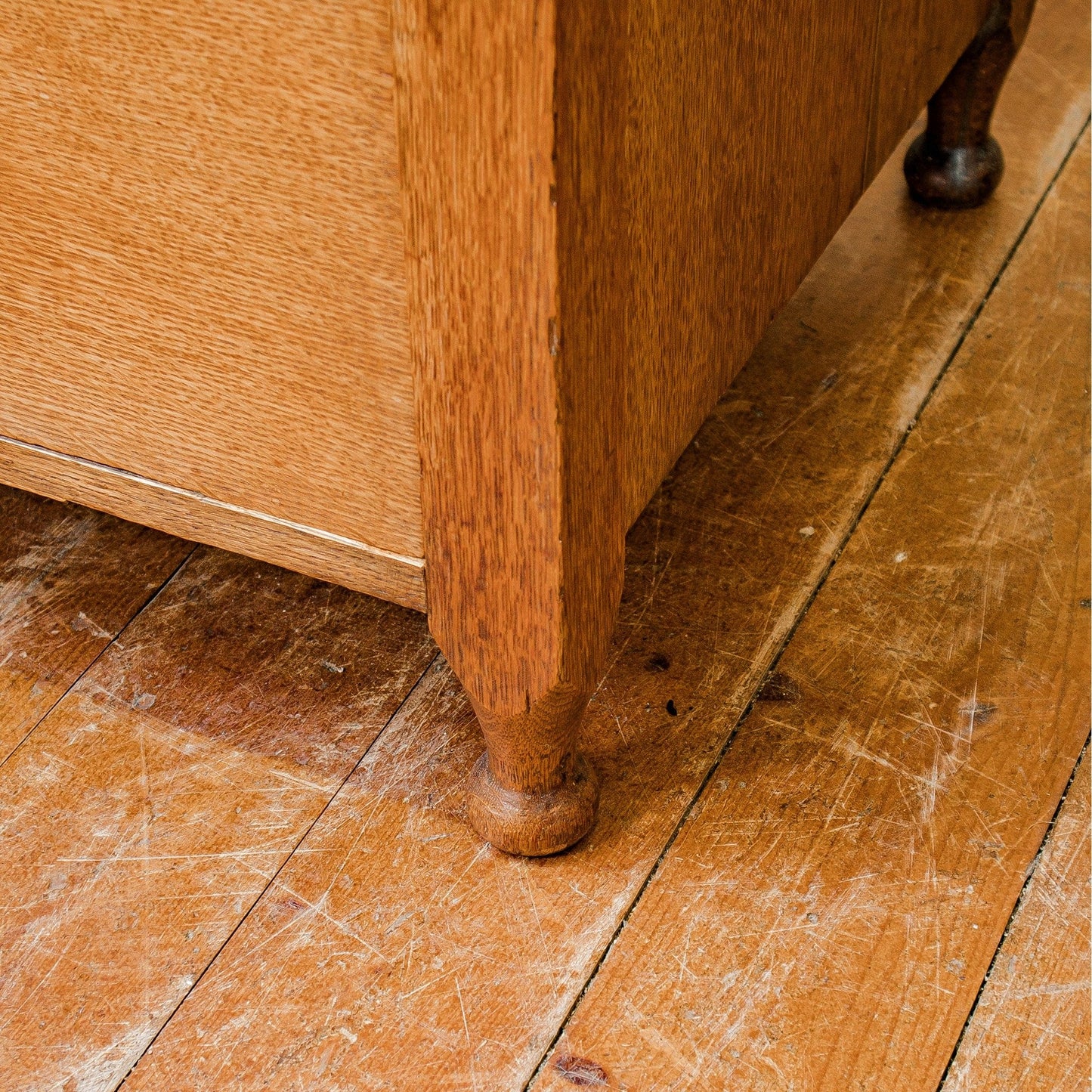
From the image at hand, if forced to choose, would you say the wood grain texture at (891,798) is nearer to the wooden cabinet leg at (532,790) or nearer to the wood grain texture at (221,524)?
the wooden cabinet leg at (532,790)

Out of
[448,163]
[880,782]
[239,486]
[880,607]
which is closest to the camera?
[448,163]

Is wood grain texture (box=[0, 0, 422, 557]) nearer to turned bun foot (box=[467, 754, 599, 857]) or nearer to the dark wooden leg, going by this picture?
turned bun foot (box=[467, 754, 599, 857])

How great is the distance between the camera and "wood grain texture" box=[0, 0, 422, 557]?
Answer: 22.8 inches

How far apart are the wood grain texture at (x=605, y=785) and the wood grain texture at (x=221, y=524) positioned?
0.57ft

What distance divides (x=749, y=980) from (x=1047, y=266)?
0.82 metres

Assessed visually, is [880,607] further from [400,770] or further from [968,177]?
[968,177]

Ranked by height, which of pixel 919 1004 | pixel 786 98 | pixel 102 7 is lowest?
pixel 919 1004

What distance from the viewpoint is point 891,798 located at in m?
0.87

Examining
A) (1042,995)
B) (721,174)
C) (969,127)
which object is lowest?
(1042,995)

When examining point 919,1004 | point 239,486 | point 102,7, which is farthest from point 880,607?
point 102,7

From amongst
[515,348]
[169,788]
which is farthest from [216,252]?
[169,788]

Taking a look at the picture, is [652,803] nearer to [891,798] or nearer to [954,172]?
[891,798]

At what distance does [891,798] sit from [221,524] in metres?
0.44

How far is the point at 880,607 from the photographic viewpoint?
993 mm
